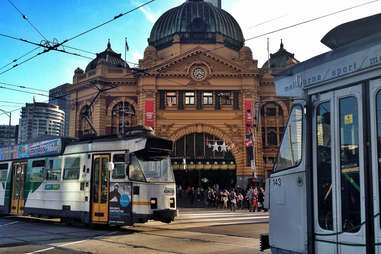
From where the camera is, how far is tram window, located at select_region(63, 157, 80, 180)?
14.3 meters

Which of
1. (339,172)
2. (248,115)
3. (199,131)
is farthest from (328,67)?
(199,131)

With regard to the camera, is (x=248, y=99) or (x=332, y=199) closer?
(x=332, y=199)

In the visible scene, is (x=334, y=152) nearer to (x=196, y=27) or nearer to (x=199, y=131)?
(x=199, y=131)

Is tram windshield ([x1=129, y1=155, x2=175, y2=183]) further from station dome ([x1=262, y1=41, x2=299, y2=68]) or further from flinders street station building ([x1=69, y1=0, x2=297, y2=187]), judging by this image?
station dome ([x1=262, y1=41, x2=299, y2=68])

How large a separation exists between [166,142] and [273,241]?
26.6 feet

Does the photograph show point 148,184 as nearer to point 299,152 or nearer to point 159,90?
point 299,152

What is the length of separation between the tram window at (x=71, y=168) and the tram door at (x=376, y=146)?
11589 millimetres

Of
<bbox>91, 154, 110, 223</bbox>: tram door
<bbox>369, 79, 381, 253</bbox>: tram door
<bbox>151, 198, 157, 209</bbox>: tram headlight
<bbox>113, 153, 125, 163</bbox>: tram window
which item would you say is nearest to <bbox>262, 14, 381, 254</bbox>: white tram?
<bbox>369, 79, 381, 253</bbox>: tram door

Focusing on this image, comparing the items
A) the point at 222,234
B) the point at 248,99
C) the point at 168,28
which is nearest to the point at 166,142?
the point at 222,234

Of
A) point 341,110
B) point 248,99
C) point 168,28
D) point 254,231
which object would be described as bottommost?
point 254,231

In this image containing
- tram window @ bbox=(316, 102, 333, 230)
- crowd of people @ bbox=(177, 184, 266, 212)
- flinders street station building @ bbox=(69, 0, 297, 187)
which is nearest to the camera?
tram window @ bbox=(316, 102, 333, 230)

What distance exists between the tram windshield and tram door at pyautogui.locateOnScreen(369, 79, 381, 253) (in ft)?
30.4

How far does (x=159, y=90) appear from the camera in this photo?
141 feet

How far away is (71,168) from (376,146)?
12143 millimetres
